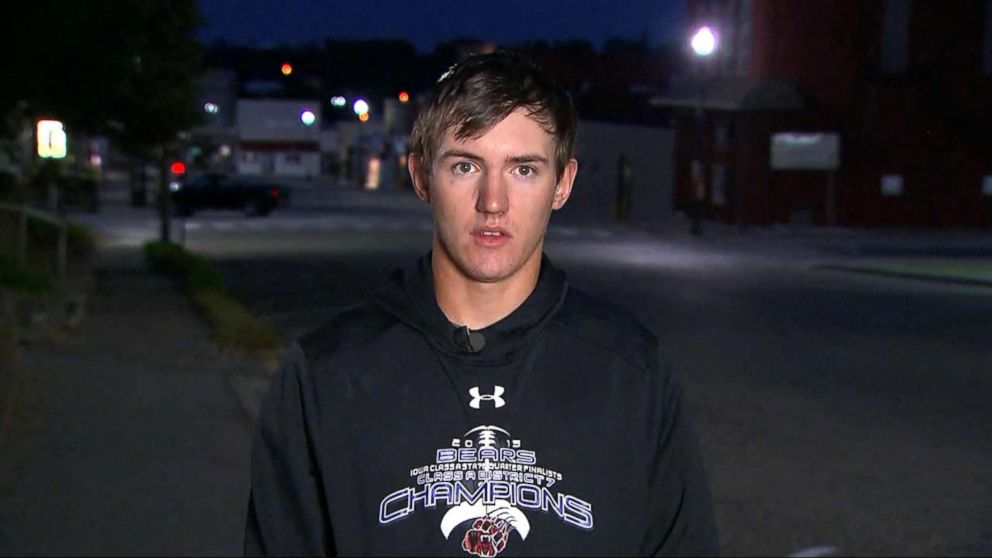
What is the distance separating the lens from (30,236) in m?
24.1

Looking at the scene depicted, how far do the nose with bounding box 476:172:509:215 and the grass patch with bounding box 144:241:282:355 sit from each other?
35.8ft

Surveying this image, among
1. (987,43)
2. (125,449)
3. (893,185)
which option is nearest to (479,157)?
(125,449)

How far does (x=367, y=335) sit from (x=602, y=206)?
174 feet

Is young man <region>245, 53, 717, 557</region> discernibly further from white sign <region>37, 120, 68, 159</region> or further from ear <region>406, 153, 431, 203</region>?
white sign <region>37, 120, 68, 159</region>

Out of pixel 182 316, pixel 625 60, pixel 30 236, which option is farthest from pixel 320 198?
pixel 182 316

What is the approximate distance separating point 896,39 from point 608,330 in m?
28.0

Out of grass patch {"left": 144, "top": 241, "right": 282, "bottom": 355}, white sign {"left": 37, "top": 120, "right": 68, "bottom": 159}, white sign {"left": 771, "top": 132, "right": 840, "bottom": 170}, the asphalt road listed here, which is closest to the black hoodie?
the asphalt road

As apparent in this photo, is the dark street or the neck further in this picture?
the dark street

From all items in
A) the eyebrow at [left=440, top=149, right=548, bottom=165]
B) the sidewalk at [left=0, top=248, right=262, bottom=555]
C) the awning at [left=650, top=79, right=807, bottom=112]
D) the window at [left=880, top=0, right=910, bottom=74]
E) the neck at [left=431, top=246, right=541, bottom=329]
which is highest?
the window at [left=880, top=0, right=910, bottom=74]

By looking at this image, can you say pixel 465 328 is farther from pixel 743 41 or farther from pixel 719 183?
pixel 719 183

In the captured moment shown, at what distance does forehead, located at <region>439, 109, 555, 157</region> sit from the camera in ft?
7.70

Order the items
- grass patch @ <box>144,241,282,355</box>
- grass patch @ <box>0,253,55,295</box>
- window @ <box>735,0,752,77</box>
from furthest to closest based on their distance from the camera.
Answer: window @ <box>735,0,752,77</box>
grass patch @ <box>0,253,55,295</box>
grass patch @ <box>144,241,282,355</box>

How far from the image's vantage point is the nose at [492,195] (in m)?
2.35

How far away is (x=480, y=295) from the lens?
2.46 meters
